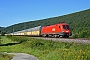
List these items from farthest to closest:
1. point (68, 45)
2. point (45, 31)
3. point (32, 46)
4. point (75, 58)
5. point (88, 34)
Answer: point (45, 31)
point (88, 34)
point (32, 46)
point (68, 45)
point (75, 58)

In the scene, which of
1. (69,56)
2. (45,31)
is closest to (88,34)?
(45,31)

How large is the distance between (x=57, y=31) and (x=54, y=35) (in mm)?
2621

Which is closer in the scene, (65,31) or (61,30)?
(65,31)

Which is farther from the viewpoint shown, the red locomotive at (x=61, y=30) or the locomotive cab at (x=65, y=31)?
the red locomotive at (x=61, y=30)

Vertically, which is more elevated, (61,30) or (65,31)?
(61,30)

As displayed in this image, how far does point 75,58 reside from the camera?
39.7ft

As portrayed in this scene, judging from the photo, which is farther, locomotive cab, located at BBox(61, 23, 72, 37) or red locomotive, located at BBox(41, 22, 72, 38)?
red locomotive, located at BBox(41, 22, 72, 38)

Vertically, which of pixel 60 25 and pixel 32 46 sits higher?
pixel 60 25

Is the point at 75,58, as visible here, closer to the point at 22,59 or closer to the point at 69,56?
the point at 69,56

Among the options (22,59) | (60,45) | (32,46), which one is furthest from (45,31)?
(22,59)

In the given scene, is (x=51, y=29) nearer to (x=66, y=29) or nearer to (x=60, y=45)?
(x=66, y=29)

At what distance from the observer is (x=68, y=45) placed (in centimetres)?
2309

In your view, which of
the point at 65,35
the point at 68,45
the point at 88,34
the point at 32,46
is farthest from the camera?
the point at 88,34

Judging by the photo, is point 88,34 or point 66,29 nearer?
point 66,29
